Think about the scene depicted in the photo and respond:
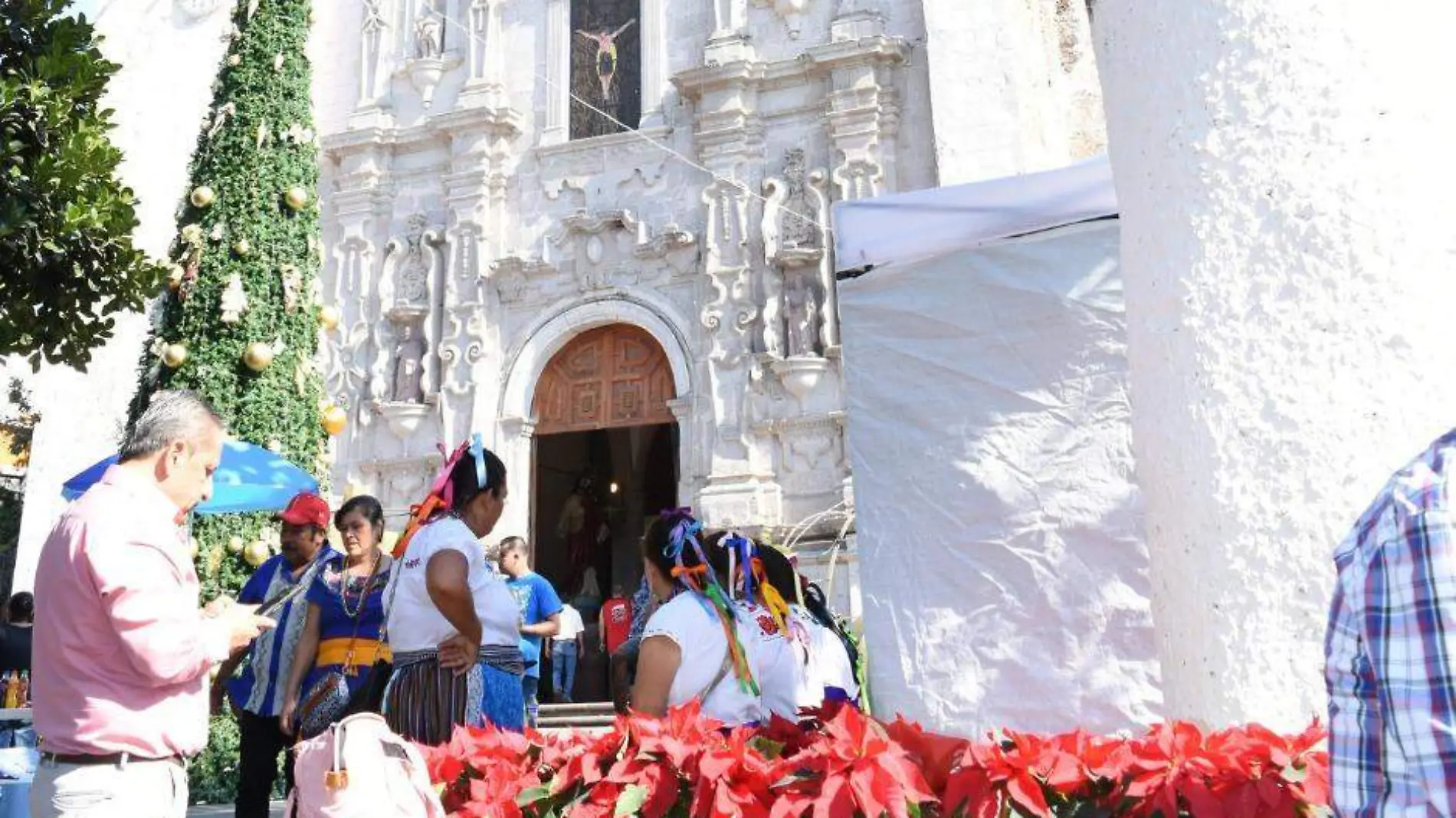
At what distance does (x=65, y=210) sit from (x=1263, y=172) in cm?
494

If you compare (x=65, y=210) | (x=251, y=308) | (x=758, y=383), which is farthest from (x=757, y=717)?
(x=758, y=383)

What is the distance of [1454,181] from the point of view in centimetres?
218

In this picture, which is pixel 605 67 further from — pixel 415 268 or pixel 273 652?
pixel 273 652

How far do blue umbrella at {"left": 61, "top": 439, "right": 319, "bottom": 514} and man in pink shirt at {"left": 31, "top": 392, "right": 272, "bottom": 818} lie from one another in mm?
3757

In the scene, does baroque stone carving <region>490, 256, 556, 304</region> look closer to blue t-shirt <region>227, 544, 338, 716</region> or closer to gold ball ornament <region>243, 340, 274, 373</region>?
gold ball ornament <region>243, 340, 274, 373</region>

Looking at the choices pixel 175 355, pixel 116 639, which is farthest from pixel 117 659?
pixel 175 355

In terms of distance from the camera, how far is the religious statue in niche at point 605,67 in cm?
1384

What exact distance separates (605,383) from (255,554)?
6520 millimetres

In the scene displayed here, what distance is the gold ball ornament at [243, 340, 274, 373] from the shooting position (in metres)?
7.27

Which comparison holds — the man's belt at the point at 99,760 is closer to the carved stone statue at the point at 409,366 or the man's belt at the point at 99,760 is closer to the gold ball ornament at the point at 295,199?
the gold ball ornament at the point at 295,199

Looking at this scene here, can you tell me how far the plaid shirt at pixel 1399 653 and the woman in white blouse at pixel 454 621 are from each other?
9.32 ft

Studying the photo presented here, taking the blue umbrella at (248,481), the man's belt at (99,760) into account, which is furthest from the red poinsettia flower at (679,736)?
the blue umbrella at (248,481)

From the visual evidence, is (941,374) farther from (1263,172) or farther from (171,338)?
(171,338)

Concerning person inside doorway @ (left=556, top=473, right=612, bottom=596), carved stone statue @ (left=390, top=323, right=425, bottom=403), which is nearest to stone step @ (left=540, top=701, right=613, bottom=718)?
person inside doorway @ (left=556, top=473, right=612, bottom=596)
